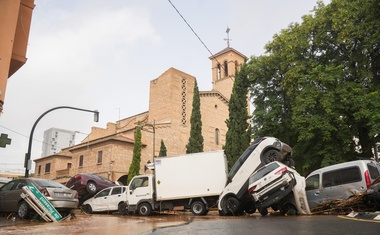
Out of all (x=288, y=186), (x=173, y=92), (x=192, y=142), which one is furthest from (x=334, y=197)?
(x=173, y=92)

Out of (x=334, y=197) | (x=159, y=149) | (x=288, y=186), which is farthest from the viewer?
(x=159, y=149)

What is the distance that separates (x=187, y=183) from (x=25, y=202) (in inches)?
253

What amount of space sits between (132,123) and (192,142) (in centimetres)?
1681

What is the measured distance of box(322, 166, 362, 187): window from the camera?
11114 mm

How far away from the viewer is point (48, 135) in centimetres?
14988

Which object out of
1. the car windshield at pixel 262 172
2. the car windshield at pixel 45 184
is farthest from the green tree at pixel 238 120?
the car windshield at pixel 45 184

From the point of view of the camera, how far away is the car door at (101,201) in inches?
672

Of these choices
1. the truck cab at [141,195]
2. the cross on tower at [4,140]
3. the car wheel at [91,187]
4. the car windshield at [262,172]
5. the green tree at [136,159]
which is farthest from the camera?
the green tree at [136,159]

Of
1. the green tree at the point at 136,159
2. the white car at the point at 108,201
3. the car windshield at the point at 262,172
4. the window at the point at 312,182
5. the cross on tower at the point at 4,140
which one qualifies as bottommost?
the white car at the point at 108,201

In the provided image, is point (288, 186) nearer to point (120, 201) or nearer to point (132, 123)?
point (120, 201)

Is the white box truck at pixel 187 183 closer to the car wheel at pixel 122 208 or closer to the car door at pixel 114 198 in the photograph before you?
the car wheel at pixel 122 208

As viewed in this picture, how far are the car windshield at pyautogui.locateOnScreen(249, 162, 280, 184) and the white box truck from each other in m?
2.33

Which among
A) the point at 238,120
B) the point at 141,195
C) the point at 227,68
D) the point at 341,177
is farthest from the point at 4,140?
the point at 227,68

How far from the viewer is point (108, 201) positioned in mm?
17000
